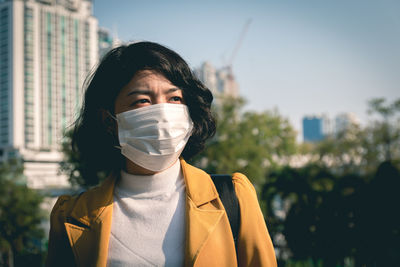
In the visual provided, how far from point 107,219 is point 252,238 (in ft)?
2.31

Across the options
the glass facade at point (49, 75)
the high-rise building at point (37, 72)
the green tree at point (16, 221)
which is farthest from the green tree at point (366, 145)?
the glass facade at point (49, 75)

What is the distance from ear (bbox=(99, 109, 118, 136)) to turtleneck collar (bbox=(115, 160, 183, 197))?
28 cm

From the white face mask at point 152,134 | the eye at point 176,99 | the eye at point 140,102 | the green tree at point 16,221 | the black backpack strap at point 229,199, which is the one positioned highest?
the eye at point 176,99

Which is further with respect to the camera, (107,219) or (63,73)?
(63,73)

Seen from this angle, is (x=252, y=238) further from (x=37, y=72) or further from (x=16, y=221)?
(x=37, y=72)

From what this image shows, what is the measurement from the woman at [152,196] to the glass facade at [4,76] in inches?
2772

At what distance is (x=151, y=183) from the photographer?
65.3 inches

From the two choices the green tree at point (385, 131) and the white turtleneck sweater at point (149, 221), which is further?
the green tree at point (385, 131)

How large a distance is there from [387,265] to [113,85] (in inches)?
82.4

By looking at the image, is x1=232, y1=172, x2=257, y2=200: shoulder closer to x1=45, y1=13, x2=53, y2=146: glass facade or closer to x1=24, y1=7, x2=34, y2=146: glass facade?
x1=24, y1=7, x2=34, y2=146: glass facade

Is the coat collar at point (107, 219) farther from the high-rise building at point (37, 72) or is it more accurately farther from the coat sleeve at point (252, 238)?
the high-rise building at point (37, 72)

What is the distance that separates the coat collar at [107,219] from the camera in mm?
1483

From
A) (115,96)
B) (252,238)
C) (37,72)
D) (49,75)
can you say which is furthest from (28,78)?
(252,238)

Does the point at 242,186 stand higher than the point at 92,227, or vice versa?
the point at 242,186
